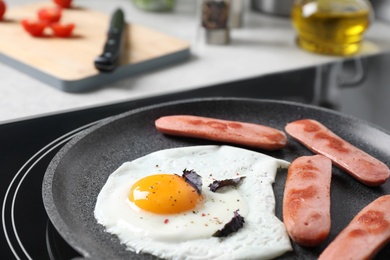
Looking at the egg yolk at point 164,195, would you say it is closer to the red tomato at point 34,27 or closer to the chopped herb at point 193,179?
the chopped herb at point 193,179

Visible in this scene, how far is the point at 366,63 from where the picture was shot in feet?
6.65

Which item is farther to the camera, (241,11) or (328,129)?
(241,11)

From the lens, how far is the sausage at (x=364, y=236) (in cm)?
98

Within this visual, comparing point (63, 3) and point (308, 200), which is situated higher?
point (63, 3)

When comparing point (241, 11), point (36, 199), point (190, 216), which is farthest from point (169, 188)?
point (241, 11)

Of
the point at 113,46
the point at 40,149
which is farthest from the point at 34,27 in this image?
the point at 40,149

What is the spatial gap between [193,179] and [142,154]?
0.72 feet

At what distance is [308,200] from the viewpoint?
109 centimetres

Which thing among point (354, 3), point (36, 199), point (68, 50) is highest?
point (354, 3)

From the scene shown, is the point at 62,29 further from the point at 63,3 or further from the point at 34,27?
the point at 63,3

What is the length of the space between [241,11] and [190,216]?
4.37ft

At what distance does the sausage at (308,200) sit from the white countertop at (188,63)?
612mm

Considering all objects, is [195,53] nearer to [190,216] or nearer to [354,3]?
[354,3]

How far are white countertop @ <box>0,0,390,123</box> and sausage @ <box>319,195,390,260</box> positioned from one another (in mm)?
782
